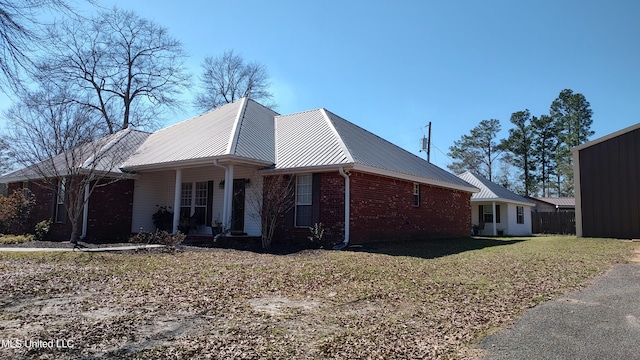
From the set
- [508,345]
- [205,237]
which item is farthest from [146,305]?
[205,237]

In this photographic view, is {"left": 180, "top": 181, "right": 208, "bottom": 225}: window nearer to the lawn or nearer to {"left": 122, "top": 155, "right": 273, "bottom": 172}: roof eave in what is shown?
{"left": 122, "top": 155, "right": 273, "bottom": 172}: roof eave

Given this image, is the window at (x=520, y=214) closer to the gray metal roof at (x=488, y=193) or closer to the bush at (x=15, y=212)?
the gray metal roof at (x=488, y=193)

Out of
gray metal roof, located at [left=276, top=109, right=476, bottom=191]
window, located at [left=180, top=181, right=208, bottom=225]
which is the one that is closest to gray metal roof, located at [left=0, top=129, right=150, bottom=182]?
window, located at [left=180, top=181, right=208, bottom=225]

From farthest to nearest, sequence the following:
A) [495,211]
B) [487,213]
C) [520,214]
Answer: [520,214] < [487,213] < [495,211]

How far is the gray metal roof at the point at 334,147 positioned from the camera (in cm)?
1398

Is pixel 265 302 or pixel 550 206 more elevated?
pixel 550 206

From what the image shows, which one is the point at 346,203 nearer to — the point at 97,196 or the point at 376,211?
the point at 376,211

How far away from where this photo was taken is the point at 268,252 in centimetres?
1198

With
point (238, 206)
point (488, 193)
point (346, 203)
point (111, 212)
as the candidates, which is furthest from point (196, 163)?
point (488, 193)

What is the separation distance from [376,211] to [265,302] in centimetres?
864

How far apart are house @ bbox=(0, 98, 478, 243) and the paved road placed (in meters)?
7.45

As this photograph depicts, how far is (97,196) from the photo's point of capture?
16.0 metres

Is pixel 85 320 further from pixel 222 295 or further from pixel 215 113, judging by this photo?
pixel 215 113

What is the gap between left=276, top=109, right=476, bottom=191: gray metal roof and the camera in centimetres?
1398
